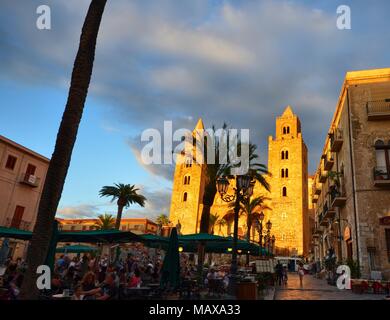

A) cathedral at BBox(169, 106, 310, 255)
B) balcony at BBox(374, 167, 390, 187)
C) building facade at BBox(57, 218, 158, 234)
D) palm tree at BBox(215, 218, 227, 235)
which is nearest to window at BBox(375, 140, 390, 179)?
balcony at BBox(374, 167, 390, 187)

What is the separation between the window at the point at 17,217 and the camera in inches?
1107

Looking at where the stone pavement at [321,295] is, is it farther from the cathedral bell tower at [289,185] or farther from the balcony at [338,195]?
the cathedral bell tower at [289,185]

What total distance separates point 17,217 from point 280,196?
4260 centimetres

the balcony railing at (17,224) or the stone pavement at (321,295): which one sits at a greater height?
the balcony railing at (17,224)

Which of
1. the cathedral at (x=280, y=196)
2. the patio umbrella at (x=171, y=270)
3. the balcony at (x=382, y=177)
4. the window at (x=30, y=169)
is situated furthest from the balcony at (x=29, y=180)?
the cathedral at (x=280, y=196)

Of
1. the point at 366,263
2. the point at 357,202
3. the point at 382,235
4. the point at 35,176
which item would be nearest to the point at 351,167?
the point at 357,202

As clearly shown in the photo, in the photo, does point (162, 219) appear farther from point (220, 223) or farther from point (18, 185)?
point (18, 185)

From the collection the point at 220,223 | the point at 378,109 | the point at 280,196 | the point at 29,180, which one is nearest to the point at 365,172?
the point at 378,109

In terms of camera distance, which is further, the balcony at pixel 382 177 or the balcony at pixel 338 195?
the balcony at pixel 338 195

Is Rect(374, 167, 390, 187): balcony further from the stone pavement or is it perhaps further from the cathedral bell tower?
the cathedral bell tower

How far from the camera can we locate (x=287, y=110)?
213 feet

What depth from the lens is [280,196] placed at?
187 ft

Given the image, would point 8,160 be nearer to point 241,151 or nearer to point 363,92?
point 241,151

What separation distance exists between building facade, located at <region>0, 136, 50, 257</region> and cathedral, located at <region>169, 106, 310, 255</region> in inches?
1169
